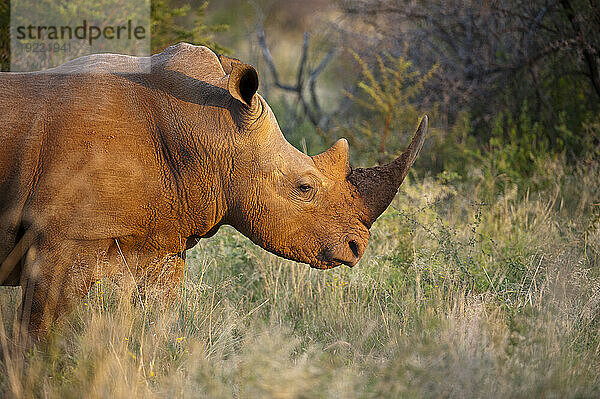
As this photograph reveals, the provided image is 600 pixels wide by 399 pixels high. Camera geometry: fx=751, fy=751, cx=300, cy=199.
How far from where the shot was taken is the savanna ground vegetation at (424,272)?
12.7ft

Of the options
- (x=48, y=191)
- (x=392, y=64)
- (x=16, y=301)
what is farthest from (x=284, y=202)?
(x=392, y=64)

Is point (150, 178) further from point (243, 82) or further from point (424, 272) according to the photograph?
point (424, 272)

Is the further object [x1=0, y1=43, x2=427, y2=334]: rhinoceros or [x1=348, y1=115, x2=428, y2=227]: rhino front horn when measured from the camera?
[x1=348, y1=115, x2=428, y2=227]: rhino front horn

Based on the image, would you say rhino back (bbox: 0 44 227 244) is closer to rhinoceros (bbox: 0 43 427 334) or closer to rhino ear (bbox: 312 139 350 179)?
rhinoceros (bbox: 0 43 427 334)

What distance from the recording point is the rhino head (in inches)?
178

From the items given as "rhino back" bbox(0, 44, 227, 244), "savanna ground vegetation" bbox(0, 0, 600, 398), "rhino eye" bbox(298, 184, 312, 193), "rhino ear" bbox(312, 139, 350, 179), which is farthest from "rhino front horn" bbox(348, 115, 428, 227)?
"rhino back" bbox(0, 44, 227, 244)

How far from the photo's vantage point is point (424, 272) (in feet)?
18.8

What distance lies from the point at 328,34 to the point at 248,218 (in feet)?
25.8

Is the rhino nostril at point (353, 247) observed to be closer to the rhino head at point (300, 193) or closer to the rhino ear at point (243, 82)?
the rhino head at point (300, 193)

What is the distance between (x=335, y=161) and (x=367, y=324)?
111 cm

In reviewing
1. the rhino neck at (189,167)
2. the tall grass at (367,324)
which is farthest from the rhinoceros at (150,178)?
the tall grass at (367,324)

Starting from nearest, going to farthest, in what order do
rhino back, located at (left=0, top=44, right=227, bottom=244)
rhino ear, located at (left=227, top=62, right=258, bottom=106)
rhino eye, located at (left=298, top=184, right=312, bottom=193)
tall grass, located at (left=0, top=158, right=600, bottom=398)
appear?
tall grass, located at (left=0, top=158, right=600, bottom=398) → rhino back, located at (left=0, top=44, right=227, bottom=244) → rhino ear, located at (left=227, top=62, right=258, bottom=106) → rhino eye, located at (left=298, top=184, right=312, bottom=193)

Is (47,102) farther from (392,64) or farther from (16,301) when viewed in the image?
(392,64)

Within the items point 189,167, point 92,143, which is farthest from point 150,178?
point 92,143
